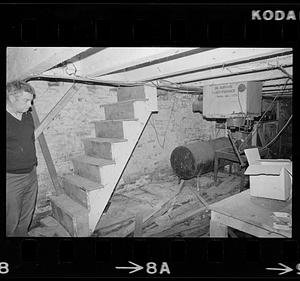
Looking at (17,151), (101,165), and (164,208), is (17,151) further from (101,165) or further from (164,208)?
(164,208)

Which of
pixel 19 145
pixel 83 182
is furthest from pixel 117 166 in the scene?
pixel 19 145

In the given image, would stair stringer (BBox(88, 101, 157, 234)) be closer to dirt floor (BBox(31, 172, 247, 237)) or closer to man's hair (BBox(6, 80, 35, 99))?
dirt floor (BBox(31, 172, 247, 237))

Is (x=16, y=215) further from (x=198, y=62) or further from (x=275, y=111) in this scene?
(x=275, y=111)

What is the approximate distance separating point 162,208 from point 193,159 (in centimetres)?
130

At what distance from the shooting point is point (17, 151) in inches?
82.4

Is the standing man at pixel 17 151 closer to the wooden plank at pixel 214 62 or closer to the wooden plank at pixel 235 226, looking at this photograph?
the wooden plank at pixel 214 62

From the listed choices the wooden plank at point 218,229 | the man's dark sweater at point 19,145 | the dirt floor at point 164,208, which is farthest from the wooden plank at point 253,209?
the man's dark sweater at point 19,145

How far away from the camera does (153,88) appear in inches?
129

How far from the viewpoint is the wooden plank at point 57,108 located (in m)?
3.00

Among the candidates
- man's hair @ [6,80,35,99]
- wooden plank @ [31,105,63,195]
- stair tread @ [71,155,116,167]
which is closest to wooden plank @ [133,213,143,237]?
stair tread @ [71,155,116,167]
